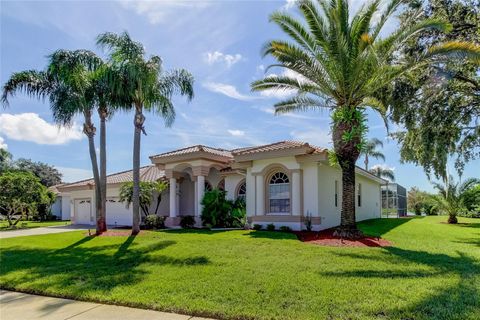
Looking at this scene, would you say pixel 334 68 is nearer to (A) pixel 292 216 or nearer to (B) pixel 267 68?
(B) pixel 267 68

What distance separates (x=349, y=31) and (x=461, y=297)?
10.1 metres

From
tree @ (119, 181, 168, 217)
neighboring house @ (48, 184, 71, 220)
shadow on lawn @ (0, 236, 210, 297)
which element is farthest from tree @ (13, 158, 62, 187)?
shadow on lawn @ (0, 236, 210, 297)

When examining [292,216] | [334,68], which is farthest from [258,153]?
[334,68]

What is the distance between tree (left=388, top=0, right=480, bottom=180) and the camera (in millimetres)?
15820

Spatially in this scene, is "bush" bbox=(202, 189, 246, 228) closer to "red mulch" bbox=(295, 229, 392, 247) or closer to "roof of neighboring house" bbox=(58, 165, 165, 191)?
"red mulch" bbox=(295, 229, 392, 247)

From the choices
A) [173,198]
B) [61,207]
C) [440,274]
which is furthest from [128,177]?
[440,274]

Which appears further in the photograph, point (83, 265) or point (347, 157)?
point (347, 157)

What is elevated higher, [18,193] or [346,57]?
[346,57]

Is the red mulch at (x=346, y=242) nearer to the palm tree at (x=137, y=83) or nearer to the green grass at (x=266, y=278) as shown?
the green grass at (x=266, y=278)

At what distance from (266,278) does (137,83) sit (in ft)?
41.0

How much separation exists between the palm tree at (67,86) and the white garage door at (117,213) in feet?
27.5

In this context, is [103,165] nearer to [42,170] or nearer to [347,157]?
[347,157]

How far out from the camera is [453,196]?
2448cm

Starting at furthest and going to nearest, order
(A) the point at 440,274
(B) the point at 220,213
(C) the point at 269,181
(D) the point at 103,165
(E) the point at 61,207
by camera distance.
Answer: (E) the point at 61,207
(B) the point at 220,213
(C) the point at 269,181
(D) the point at 103,165
(A) the point at 440,274
